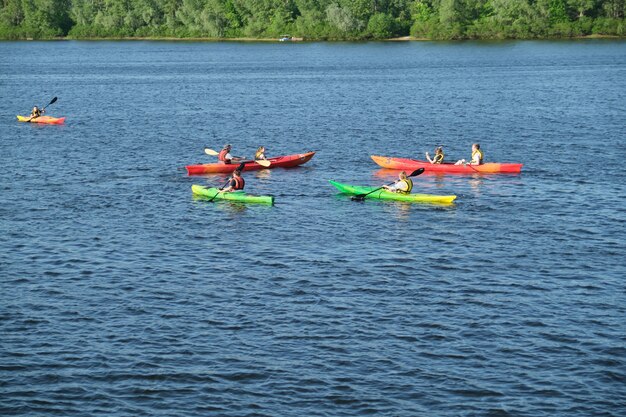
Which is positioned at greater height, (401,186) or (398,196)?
(401,186)

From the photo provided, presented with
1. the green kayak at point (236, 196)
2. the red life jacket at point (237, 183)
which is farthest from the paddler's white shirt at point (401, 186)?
the red life jacket at point (237, 183)

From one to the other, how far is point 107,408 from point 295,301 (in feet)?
29.6

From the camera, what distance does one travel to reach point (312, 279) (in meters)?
33.3

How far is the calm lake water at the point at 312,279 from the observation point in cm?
2467

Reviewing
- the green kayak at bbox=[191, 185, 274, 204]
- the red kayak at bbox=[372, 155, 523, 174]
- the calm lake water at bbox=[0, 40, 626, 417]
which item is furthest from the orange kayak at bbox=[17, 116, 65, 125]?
the red kayak at bbox=[372, 155, 523, 174]

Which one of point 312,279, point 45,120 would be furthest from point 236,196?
point 45,120

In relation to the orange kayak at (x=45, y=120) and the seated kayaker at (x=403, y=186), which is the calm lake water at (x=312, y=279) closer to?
the seated kayaker at (x=403, y=186)

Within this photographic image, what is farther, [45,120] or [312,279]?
[45,120]

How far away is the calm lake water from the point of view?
2467cm

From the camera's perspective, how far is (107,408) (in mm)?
23547

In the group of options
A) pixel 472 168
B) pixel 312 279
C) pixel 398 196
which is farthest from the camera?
pixel 472 168

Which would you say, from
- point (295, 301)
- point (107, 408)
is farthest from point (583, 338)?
point (107, 408)

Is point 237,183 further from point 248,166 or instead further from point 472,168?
point 472,168

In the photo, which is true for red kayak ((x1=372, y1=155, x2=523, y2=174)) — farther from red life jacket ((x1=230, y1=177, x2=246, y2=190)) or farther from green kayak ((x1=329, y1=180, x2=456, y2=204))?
red life jacket ((x1=230, y1=177, x2=246, y2=190))
